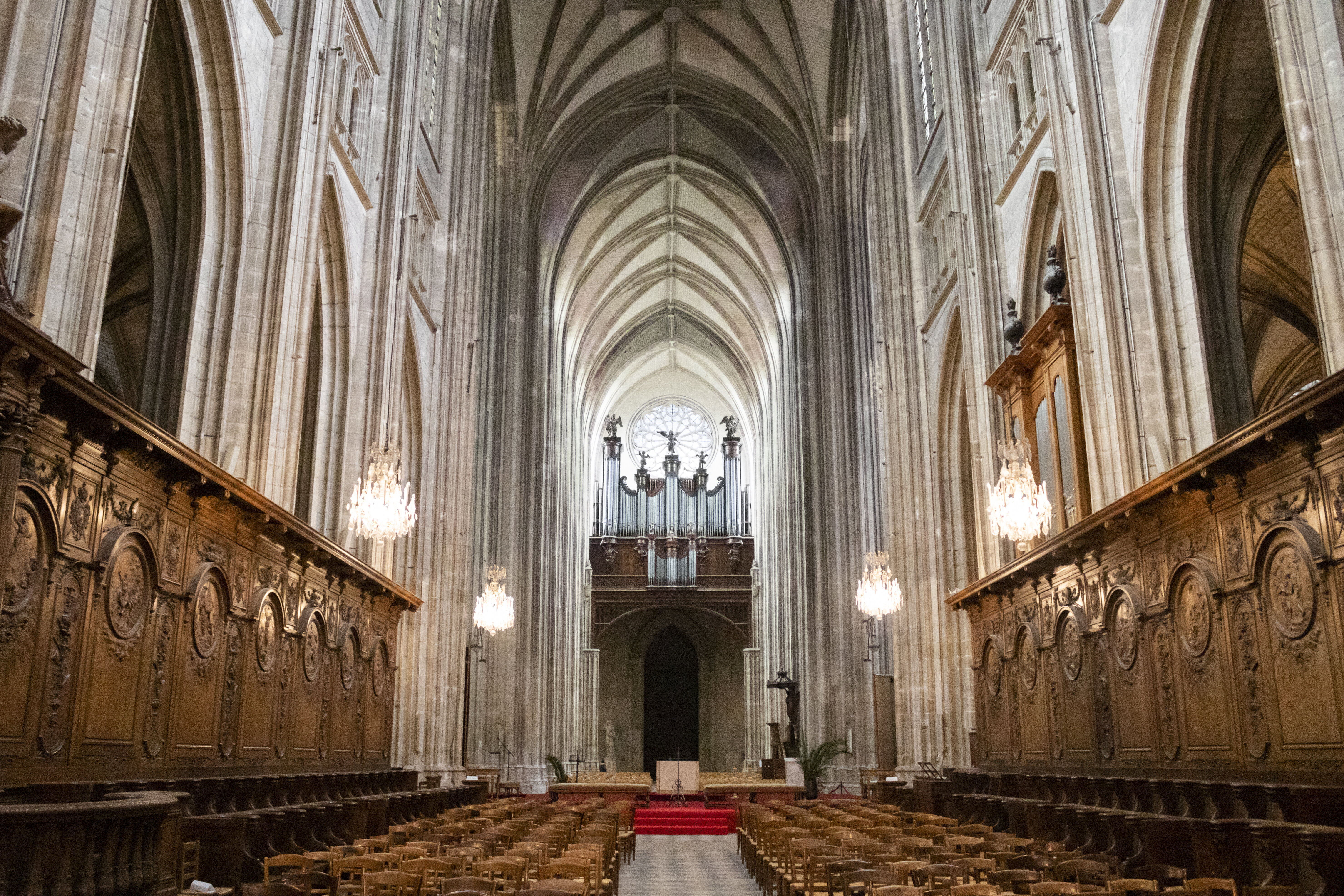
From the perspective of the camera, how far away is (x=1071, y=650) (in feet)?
38.8

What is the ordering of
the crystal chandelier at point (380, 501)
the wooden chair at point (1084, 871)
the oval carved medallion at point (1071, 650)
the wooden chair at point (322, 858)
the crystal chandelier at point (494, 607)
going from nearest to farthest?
the wooden chair at point (1084, 871) < the wooden chair at point (322, 858) < the oval carved medallion at point (1071, 650) < the crystal chandelier at point (380, 501) < the crystal chandelier at point (494, 607)

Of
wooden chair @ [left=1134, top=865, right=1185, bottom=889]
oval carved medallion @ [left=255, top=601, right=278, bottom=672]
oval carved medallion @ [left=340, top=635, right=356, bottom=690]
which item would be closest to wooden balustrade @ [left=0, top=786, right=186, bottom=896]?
wooden chair @ [left=1134, top=865, right=1185, bottom=889]

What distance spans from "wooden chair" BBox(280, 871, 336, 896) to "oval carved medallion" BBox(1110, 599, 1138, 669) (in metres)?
7.24

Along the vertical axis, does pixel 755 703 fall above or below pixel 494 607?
below

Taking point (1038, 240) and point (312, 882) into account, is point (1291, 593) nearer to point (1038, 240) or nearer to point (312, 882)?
point (312, 882)

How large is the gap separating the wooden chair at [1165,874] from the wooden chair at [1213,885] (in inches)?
8.9

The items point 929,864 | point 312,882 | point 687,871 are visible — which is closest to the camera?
point 929,864

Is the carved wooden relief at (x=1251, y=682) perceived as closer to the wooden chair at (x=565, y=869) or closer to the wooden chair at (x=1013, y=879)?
the wooden chair at (x=1013, y=879)

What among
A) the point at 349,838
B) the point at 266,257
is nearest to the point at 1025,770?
the point at 349,838

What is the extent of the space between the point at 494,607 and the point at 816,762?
350 inches

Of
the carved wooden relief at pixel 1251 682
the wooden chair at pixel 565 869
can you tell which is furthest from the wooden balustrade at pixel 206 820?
the carved wooden relief at pixel 1251 682

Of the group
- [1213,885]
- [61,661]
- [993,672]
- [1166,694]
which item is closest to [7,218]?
[61,661]

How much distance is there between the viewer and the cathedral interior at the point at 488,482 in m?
7.09

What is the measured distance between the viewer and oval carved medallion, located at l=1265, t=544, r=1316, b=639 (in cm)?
731
